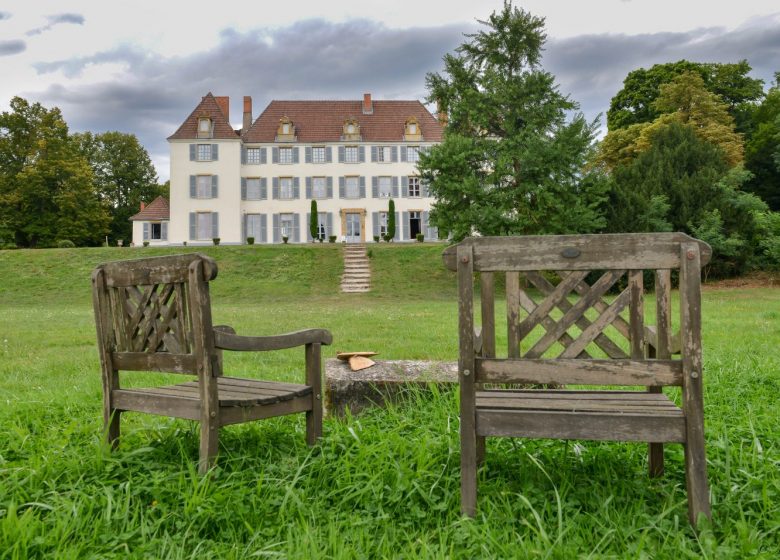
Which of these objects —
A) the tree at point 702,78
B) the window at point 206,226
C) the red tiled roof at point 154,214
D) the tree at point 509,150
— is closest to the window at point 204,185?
the window at point 206,226

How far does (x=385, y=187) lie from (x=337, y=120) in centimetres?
569

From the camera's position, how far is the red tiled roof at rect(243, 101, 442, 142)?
41.7 m

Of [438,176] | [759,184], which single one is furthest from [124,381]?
[759,184]

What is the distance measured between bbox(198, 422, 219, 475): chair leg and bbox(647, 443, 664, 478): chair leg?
78.8 inches

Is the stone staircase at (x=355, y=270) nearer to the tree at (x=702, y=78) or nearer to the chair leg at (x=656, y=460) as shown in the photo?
the tree at (x=702, y=78)

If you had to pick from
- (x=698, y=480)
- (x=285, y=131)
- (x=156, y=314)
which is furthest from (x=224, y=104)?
(x=698, y=480)

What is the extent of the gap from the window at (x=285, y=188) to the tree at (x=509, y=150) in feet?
61.4

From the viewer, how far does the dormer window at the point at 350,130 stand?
41.8 metres

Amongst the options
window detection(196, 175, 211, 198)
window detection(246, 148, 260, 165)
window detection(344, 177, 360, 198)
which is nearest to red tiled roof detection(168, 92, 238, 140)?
window detection(246, 148, 260, 165)

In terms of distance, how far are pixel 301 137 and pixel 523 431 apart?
40.6 metres

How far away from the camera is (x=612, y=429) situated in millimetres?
2518

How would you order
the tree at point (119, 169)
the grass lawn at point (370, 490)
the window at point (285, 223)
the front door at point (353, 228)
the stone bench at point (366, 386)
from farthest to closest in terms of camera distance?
the tree at point (119, 169), the front door at point (353, 228), the window at point (285, 223), the stone bench at point (366, 386), the grass lawn at point (370, 490)

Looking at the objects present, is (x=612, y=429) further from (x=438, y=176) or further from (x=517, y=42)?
(x=517, y=42)

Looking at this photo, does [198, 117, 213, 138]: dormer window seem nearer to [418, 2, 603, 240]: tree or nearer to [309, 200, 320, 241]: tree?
[309, 200, 320, 241]: tree
